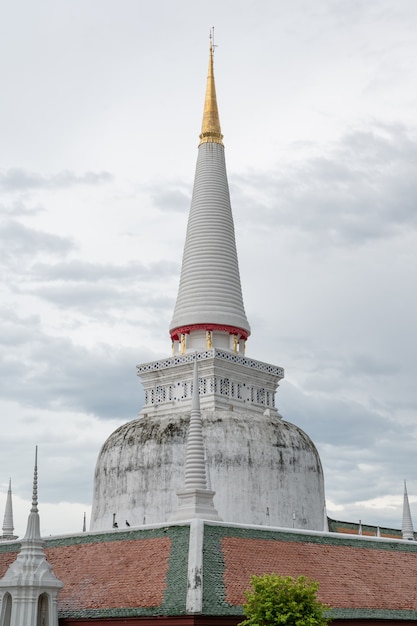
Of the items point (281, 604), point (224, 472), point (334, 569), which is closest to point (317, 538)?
point (334, 569)

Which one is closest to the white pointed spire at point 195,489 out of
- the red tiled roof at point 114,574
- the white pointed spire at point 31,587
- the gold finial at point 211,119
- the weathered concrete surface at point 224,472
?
the red tiled roof at point 114,574

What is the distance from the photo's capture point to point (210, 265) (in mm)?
42281

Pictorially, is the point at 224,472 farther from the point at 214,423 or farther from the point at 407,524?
the point at 407,524

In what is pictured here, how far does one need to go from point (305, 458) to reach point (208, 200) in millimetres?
12803

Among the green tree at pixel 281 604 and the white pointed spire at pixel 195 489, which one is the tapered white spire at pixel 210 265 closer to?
the white pointed spire at pixel 195 489

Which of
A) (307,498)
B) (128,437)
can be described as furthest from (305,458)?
(128,437)

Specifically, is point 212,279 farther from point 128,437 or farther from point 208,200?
point 128,437

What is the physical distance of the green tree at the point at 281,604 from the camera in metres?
19.8

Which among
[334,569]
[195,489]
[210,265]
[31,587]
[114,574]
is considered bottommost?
[31,587]

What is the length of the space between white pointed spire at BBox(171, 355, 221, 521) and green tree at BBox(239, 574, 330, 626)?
461cm

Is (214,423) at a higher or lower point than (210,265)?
lower

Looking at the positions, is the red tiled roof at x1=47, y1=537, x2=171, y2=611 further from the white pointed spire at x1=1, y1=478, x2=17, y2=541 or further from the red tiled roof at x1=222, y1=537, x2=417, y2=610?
the white pointed spire at x1=1, y1=478, x2=17, y2=541

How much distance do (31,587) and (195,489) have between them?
471 centimetres

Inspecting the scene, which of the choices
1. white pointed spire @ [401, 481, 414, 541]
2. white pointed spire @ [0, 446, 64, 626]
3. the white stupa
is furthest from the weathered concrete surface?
white pointed spire @ [0, 446, 64, 626]
